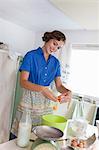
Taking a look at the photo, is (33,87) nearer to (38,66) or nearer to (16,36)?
(38,66)

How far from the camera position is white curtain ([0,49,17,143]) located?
270cm

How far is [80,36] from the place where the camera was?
3578mm

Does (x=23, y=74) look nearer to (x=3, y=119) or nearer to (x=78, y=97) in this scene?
(x=3, y=119)

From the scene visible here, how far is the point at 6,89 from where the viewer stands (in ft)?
9.13

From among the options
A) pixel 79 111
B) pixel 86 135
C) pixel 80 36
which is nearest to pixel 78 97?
pixel 79 111

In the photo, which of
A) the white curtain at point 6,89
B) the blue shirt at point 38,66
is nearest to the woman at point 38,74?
the blue shirt at point 38,66

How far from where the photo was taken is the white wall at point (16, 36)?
11.5 ft

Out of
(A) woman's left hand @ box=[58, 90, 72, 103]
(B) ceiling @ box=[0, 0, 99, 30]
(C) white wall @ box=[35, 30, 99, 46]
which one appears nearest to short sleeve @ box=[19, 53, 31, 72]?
(A) woman's left hand @ box=[58, 90, 72, 103]

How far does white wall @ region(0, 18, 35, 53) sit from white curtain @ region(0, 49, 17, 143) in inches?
26.4

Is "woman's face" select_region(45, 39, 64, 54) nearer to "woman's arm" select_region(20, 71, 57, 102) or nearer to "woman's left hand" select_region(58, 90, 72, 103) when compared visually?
"woman's arm" select_region(20, 71, 57, 102)

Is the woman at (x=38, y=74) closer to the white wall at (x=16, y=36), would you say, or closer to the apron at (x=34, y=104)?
the apron at (x=34, y=104)

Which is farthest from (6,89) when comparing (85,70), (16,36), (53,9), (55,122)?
(55,122)

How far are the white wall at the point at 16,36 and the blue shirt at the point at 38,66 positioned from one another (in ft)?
5.86

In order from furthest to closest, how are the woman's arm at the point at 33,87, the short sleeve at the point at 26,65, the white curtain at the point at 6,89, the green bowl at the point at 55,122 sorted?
the white curtain at the point at 6,89 → the short sleeve at the point at 26,65 → the woman's arm at the point at 33,87 → the green bowl at the point at 55,122
